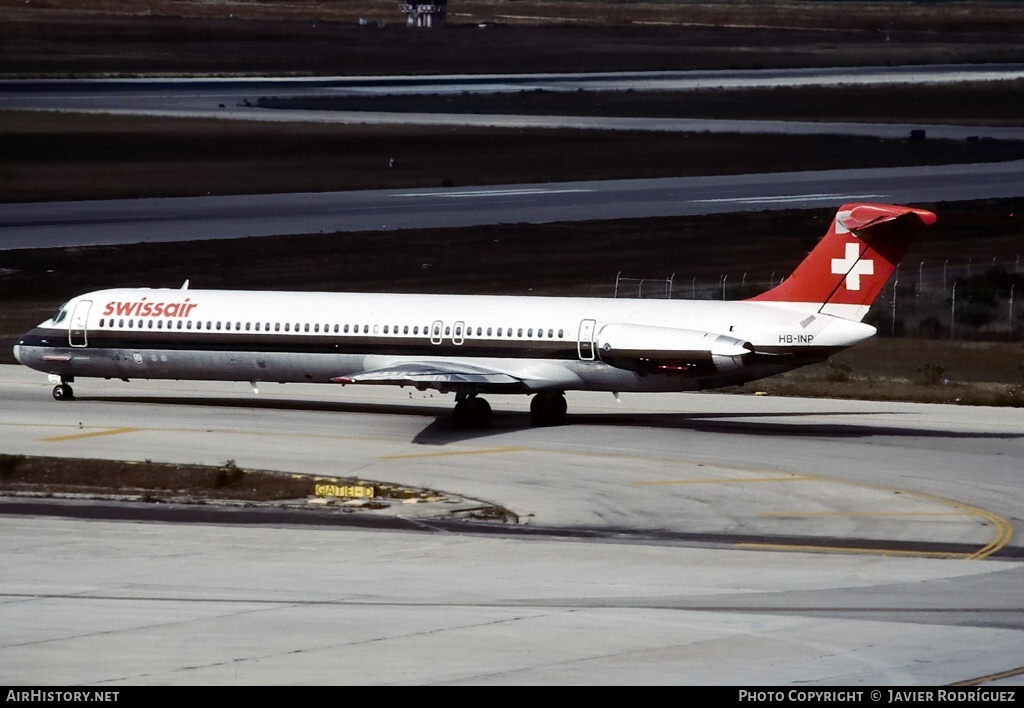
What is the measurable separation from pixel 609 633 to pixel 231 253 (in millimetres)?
52398

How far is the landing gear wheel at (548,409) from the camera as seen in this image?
4419cm

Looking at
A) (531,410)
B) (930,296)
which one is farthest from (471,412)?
(930,296)

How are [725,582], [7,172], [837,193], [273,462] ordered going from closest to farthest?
[725,582] < [273,462] < [837,193] < [7,172]

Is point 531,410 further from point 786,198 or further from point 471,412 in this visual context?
point 786,198

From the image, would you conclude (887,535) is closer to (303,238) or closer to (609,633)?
(609,633)

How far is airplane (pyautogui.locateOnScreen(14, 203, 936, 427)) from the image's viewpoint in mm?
40750

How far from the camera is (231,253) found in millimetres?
72938

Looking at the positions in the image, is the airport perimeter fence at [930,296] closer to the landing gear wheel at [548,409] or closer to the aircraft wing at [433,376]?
the landing gear wheel at [548,409]

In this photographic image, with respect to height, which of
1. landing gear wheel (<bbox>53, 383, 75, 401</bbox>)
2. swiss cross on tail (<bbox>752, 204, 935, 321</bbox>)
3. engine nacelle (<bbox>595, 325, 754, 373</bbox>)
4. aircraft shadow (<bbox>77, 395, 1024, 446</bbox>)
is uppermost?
swiss cross on tail (<bbox>752, 204, 935, 321</bbox>)

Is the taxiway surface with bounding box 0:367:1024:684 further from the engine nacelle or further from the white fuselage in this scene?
the engine nacelle

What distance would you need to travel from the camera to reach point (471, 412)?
4369 cm

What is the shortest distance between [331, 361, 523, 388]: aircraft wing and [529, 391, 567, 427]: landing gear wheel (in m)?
1.27

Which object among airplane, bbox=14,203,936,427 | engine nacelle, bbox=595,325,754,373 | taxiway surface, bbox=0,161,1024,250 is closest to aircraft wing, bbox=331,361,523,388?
airplane, bbox=14,203,936,427
